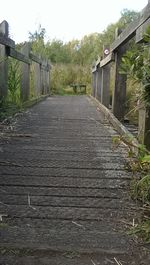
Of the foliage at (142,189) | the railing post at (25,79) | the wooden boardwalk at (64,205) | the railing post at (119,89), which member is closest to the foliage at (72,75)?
the railing post at (25,79)

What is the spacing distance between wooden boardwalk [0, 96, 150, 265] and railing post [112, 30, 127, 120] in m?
1.61

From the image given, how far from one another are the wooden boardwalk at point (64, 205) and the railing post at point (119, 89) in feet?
5.29

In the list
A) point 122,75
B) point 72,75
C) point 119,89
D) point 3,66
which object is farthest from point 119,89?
point 72,75

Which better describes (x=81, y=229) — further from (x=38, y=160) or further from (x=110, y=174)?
(x=38, y=160)

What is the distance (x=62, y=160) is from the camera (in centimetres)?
329

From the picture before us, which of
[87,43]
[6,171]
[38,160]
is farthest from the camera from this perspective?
[87,43]

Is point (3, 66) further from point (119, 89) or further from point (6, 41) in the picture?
point (119, 89)

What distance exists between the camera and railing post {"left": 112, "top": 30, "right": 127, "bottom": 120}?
218 inches

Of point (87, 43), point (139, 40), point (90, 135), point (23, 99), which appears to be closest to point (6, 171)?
point (139, 40)

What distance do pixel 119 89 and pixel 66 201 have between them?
337 cm

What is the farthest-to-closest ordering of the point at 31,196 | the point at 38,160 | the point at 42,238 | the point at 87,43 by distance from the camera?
1. the point at 87,43
2. the point at 38,160
3. the point at 31,196
4. the point at 42,238

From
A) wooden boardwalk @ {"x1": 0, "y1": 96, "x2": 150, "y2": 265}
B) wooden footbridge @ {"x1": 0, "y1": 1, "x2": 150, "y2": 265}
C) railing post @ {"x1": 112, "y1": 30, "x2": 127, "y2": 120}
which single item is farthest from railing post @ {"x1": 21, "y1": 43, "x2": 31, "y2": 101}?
wooden boardwalk @ {"x1": 0, "y1": 96, "x2": 150, "y2": 265}

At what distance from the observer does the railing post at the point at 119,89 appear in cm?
553

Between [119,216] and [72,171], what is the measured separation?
85 cm
